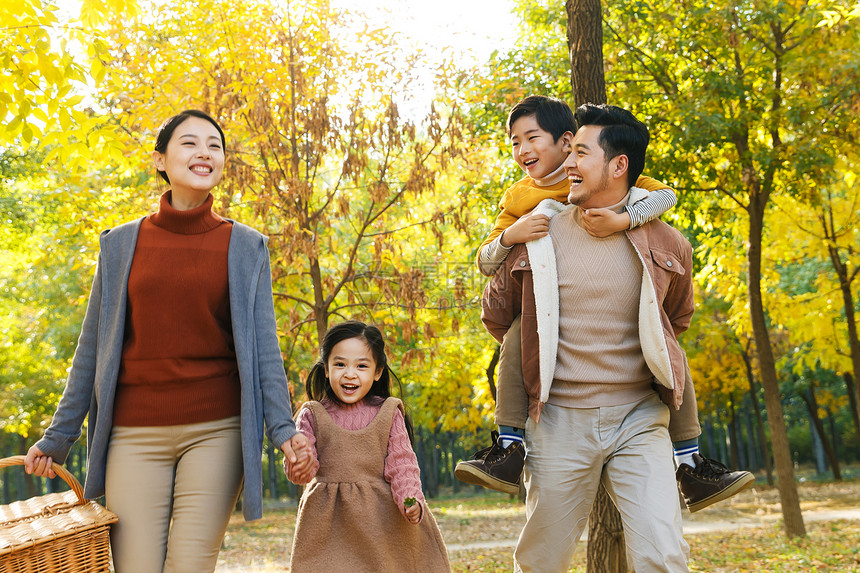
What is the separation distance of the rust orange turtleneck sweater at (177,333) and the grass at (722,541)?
662 cm

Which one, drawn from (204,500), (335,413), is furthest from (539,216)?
(204,500)

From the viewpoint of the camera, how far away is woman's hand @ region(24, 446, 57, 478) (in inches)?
116

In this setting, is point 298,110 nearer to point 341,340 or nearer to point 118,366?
point 341,340

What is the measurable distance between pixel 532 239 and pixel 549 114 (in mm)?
593

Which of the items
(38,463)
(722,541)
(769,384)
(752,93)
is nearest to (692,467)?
(38,463)

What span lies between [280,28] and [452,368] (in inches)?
262

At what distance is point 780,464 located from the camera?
974cm

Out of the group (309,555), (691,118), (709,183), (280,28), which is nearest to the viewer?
(309,555)

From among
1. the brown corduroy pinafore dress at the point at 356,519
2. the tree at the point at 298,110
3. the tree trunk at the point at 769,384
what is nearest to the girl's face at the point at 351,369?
the brown corduroy pinafore dress at the point at 356,519

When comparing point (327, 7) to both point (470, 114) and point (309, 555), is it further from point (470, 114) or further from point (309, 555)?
point (309, 555)

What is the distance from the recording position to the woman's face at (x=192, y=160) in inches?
122

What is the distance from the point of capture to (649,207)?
316 cm

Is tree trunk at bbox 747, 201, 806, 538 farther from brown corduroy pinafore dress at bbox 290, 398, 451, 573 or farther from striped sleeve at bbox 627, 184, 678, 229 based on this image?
brown corduroy pinafore dress at bbox 290, 398, 451, 573

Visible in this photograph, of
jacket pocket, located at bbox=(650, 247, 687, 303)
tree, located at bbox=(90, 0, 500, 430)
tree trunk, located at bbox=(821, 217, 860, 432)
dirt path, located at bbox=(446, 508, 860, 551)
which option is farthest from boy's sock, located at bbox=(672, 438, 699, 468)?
tree trunk, located at bbox=(821, 217, 860, 432)
